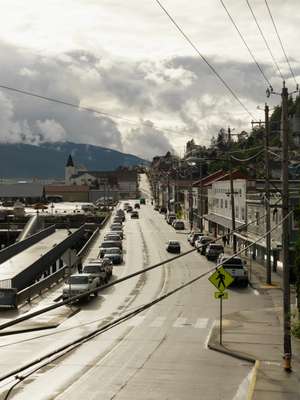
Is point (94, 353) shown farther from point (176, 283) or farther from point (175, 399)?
point (176, 283)

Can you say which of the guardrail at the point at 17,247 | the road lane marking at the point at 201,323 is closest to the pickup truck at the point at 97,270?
the road lane marking at the point at 201,323

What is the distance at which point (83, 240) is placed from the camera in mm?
94875

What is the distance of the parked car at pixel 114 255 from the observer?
180 ft

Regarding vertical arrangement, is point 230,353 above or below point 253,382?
below

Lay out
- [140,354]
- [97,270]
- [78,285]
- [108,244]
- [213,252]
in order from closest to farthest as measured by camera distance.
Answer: [140,354], [78,285], [97,270], [213,252], [108,244]

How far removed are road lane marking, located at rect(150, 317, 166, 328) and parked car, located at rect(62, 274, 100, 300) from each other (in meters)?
5.51

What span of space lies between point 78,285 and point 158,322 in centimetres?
735

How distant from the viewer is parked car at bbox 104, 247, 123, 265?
54.8 meters

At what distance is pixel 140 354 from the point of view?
23.0m

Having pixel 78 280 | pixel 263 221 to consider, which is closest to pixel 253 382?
pixel 78 280

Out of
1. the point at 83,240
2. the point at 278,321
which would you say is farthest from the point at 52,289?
the point at 83,240

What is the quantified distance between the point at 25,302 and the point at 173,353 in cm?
1496

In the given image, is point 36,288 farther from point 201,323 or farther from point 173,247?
point 173,247

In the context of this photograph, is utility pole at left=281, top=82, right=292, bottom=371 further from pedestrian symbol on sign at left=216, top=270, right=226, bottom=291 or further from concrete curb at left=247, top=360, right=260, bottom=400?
pedestrian symbol on sign at left=216, top=270, right=226, bottom=291
